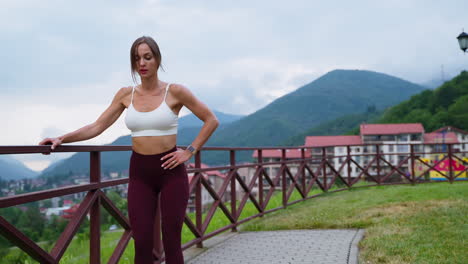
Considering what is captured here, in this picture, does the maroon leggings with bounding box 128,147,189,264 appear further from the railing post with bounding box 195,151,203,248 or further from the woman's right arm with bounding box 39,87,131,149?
the railing post with bounding box 195,151,203,248

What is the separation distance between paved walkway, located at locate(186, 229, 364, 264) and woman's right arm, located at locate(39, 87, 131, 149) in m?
2.32

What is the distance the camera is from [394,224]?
19.7 ft

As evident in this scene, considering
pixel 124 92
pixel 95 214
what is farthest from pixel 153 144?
pixel 95 214

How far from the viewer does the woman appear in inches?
103

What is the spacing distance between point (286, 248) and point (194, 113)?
294 cm

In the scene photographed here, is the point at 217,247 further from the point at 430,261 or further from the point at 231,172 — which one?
the point at 430,261

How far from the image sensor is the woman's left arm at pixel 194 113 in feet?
8.63

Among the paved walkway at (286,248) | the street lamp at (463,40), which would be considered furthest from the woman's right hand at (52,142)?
the street lamp at (463,40)

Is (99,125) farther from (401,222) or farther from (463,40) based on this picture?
(463,40)

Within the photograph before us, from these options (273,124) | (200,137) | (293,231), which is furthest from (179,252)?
(273,124)

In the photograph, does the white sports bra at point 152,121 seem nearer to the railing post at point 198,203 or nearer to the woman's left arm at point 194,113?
the woman's left arm at point 194,113

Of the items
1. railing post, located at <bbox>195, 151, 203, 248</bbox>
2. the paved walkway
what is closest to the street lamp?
the paved walkway

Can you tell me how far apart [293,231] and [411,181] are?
8.07 meters

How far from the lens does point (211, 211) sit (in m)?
5.84
